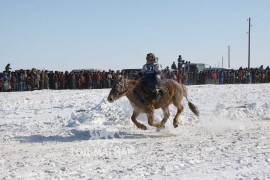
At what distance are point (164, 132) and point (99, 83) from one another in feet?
65.0

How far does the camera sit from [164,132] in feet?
36.3

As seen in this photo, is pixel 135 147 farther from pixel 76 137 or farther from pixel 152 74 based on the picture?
pixel 152 74

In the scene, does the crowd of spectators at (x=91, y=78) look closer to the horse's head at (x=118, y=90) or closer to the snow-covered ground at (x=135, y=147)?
the snow-covered ground at (x=135, y=147)

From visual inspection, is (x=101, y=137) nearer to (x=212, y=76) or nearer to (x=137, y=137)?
(x=137, y=137)

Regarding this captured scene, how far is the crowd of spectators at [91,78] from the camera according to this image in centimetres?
2730

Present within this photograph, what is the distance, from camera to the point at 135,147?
28.6ft

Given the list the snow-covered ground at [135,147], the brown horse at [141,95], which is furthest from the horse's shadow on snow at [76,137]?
the brown horse at [141,95]

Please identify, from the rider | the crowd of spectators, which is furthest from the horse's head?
the crowd of spectators

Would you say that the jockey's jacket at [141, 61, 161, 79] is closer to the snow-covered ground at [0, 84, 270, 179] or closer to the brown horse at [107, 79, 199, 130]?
the brown horse at [107, 79, 199, 130]

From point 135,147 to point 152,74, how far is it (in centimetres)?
281

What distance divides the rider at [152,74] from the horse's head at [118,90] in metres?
0.65

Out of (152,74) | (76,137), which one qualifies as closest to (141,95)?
(152,74)

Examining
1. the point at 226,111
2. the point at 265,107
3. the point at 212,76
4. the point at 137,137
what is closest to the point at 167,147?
the point at 137,137

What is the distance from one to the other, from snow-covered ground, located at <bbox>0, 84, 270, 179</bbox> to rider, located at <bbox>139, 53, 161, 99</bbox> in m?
1.16
